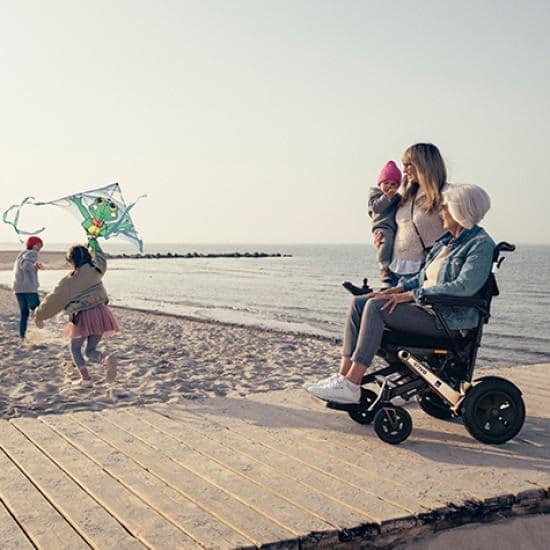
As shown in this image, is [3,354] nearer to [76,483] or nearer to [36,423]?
[36,423]

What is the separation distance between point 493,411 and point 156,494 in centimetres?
210

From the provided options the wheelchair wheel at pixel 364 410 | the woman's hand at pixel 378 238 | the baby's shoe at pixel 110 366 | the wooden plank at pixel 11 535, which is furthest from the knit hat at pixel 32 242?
the wooden plank at pixel 11 535

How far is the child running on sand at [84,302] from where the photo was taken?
6332mm

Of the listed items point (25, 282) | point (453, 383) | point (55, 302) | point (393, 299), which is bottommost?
point (25, 282)

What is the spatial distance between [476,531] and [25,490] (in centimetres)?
218

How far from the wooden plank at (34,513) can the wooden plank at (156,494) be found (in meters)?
0.40

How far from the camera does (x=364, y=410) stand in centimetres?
451

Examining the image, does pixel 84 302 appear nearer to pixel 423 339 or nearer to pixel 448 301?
pixel 423 339

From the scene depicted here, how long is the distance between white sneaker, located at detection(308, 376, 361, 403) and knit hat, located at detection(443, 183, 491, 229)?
1228 millimetres

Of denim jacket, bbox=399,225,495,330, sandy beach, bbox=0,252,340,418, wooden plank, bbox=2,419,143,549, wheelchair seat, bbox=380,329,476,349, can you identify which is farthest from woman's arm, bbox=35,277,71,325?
denim jacket, bbox=399,225,495,330

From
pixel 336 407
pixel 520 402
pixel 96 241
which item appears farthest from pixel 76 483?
pixel 96 241

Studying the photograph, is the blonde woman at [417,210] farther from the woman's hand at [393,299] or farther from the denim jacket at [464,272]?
the woman's hand at [393,299]

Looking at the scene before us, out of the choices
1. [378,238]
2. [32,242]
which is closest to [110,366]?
[378,238]

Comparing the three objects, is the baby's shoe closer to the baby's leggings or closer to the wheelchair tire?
the baby's leggings
